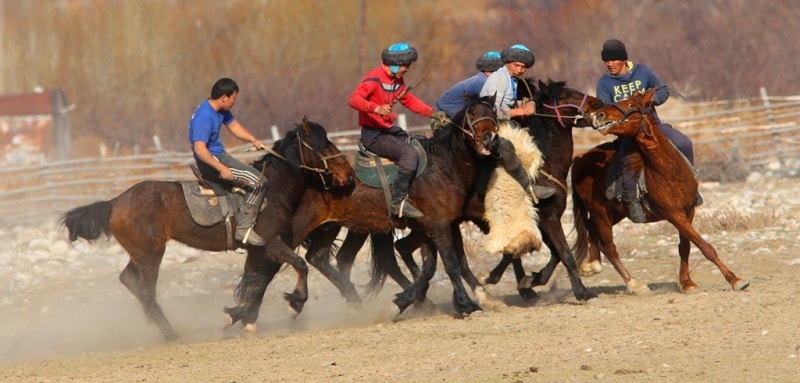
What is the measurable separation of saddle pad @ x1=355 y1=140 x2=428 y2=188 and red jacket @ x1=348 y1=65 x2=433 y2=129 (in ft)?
1.02

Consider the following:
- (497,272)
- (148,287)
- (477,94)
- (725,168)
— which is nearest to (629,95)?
(477,94)

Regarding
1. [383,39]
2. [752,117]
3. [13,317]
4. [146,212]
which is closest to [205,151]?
[146,212]

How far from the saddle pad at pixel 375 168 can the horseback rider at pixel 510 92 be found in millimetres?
722

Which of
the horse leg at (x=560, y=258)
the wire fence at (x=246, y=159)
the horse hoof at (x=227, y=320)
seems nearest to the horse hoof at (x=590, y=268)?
the horse leg at (x=560, y=258)

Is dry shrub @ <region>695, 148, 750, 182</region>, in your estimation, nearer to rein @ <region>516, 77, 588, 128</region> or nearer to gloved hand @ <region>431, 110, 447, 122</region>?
rein @ <region>516, 77, 588, 128</region>

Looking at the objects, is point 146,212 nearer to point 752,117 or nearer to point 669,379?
point 669,379

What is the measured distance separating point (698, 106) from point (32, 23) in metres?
20.6

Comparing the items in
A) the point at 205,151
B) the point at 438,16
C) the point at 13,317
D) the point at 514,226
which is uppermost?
the point at 438,16

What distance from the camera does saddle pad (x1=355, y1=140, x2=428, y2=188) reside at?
10.7 meters

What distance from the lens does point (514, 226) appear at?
10734 millimetres

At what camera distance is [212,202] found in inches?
404

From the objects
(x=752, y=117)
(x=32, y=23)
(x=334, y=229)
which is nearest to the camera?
(x=334, y=229)

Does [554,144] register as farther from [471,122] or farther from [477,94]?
[471,122]

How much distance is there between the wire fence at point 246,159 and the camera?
23.5 m
